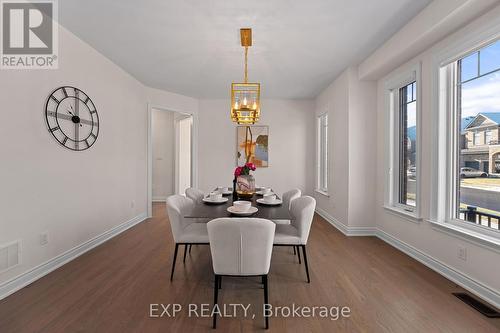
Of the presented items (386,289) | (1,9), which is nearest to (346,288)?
(386,289)

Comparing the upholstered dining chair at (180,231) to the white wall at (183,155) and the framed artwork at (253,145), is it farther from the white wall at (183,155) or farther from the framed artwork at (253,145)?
the white wall at (183,155)

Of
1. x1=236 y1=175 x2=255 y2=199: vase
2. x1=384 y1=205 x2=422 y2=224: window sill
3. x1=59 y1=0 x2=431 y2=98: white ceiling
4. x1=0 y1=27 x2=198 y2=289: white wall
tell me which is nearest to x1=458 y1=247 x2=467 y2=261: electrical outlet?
x1=384 y1=205 x2=422 y2=224: window sill

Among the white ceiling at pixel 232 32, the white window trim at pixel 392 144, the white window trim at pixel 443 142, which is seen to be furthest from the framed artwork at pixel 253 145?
the white window trim at pixel 443 142

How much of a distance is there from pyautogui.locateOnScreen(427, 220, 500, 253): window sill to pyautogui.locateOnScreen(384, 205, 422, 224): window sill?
225 mm

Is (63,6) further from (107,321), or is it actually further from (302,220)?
(302,220)

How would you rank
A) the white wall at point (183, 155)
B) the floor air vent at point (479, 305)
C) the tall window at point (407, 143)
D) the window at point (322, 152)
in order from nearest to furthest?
the floor air vent at point (479, 305) < the tall window at point (407, 143) < the window at point (322, 152) < the white wall at point (183, 155)

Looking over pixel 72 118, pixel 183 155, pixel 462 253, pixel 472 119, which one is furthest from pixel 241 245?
pixel 183 155

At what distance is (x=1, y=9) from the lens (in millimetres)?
2260

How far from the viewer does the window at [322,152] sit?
561 cm

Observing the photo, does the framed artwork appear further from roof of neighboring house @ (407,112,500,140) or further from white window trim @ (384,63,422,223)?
roof of neighboring house @ (407,112,500,140)

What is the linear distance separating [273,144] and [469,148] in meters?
3.98

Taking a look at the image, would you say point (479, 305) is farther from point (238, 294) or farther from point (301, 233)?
point (238, 294)

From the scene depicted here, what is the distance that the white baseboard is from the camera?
212 centimetres

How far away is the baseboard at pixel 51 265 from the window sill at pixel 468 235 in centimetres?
421
